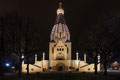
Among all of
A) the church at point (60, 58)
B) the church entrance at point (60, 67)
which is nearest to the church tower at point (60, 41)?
the church at point (60, 58)

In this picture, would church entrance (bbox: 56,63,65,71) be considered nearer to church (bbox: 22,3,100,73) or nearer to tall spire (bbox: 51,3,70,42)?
church (bbox: 22,3,100,73)

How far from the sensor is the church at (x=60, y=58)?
7331 cm

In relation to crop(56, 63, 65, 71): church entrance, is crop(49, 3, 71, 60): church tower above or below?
above

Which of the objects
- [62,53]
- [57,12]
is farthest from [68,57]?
[57,12]

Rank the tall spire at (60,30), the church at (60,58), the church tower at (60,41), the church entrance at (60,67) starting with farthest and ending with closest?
1. the tall spire at (60,30)
2. the church tower at (60,41)
3. the church entrance at (60,67)
4. the church at (60,58)

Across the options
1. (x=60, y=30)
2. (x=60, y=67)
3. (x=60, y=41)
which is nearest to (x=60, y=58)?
(x=60, y=67)

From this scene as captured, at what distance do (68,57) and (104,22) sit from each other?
49361 millimetres

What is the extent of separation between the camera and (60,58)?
3194 inches

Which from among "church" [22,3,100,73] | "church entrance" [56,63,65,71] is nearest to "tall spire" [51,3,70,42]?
"church" [22,3,100,73]

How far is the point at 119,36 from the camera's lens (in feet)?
127

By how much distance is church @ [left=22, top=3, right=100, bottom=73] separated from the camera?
73312 mm

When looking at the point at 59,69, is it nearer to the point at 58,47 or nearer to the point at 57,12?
the point at 58,47

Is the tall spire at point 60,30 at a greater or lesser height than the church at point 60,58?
greater

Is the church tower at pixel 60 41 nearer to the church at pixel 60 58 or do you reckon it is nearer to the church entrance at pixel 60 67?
the church at pixel 60 58
